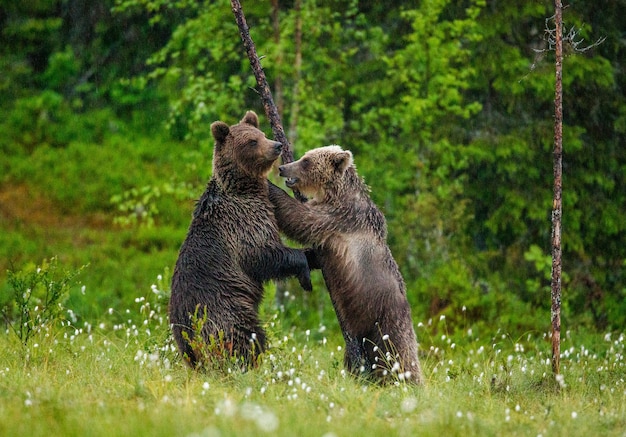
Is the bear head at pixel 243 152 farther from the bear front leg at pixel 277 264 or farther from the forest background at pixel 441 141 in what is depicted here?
the forest background at pixel 441 141

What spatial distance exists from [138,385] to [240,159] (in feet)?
7.67

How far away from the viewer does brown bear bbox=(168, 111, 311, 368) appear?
6.52 m

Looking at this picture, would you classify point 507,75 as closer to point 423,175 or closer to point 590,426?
point 423,175

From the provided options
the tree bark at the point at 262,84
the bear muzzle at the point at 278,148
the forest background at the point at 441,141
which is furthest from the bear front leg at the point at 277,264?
the forest background at the point at 441,141

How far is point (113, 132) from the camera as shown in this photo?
56.2ft

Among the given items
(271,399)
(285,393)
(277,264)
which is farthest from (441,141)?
(271,399)

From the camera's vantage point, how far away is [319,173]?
24.0 ft

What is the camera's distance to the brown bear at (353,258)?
692 cm

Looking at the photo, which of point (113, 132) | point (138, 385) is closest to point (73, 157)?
point (113, 132)

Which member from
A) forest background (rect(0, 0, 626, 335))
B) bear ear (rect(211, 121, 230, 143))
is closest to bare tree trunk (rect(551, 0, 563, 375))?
bear ear (rect(211, 121, 230, 143))

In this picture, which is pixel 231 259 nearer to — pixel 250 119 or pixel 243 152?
pixel 243 152

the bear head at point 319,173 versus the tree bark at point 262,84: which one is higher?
the tree bark at point 262,84

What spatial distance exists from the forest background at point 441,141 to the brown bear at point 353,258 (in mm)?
3337

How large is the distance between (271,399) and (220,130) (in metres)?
2.73
